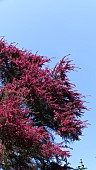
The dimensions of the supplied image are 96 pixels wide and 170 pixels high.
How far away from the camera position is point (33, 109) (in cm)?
1137

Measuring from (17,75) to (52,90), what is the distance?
1.47m

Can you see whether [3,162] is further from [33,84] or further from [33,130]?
[33,84]

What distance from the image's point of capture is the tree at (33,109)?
936 centimetres

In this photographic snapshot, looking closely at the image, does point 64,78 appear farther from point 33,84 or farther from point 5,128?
point 5,128

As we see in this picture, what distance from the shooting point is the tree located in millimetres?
9359

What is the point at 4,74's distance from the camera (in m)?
12.2

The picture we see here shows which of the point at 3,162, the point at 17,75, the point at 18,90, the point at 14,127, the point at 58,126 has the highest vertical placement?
the point at 17,75

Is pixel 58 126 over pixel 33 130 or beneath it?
over

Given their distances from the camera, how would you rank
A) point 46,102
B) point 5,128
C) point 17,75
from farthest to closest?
point 17,75 < point 46,102 < point 5,128

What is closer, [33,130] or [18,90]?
[33,130]

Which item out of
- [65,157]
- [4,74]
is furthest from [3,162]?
[4,74]

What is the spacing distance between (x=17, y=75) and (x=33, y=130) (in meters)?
3.15

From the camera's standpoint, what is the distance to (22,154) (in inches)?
399

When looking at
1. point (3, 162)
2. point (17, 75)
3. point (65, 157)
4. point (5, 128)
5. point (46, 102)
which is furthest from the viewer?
point (17, 75)
